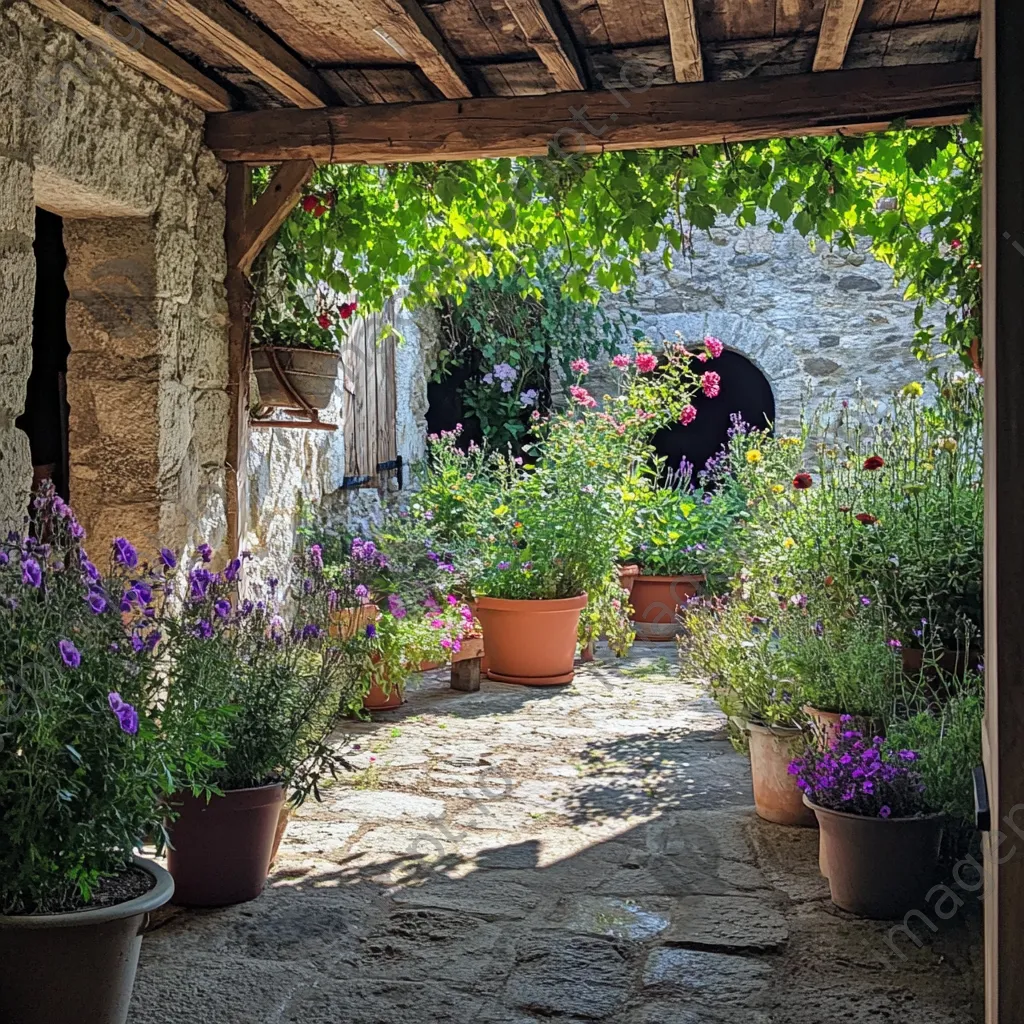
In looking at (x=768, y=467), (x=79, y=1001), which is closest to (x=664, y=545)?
(x=768, y=467)

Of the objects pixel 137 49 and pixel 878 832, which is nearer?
pixel 878 832

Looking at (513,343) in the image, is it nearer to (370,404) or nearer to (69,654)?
(370,404)

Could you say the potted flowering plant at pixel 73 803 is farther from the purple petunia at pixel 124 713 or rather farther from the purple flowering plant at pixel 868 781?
the purple flowering plant at pixel 868 781

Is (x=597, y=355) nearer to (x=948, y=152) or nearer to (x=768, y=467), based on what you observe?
(x=768, y=467)

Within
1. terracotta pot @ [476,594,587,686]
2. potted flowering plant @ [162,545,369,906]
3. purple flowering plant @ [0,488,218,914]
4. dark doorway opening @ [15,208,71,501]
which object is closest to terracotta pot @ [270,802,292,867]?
potted flowering plant @ [162,545,369,906]

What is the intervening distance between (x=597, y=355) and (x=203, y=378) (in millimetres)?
5166

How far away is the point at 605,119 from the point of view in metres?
4.05

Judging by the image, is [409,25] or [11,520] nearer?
[11,520]

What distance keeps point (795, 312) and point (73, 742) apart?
24.8 feet

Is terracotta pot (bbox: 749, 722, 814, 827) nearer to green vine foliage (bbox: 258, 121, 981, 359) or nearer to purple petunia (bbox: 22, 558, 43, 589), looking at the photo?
green vine foliage (bbox: 258, 121, 981, 359)

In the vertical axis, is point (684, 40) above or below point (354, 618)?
above

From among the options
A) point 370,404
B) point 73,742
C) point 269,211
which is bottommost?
point 73,742

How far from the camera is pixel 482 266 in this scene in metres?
5.49

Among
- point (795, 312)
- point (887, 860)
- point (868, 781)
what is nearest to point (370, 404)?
point (795, 312)
